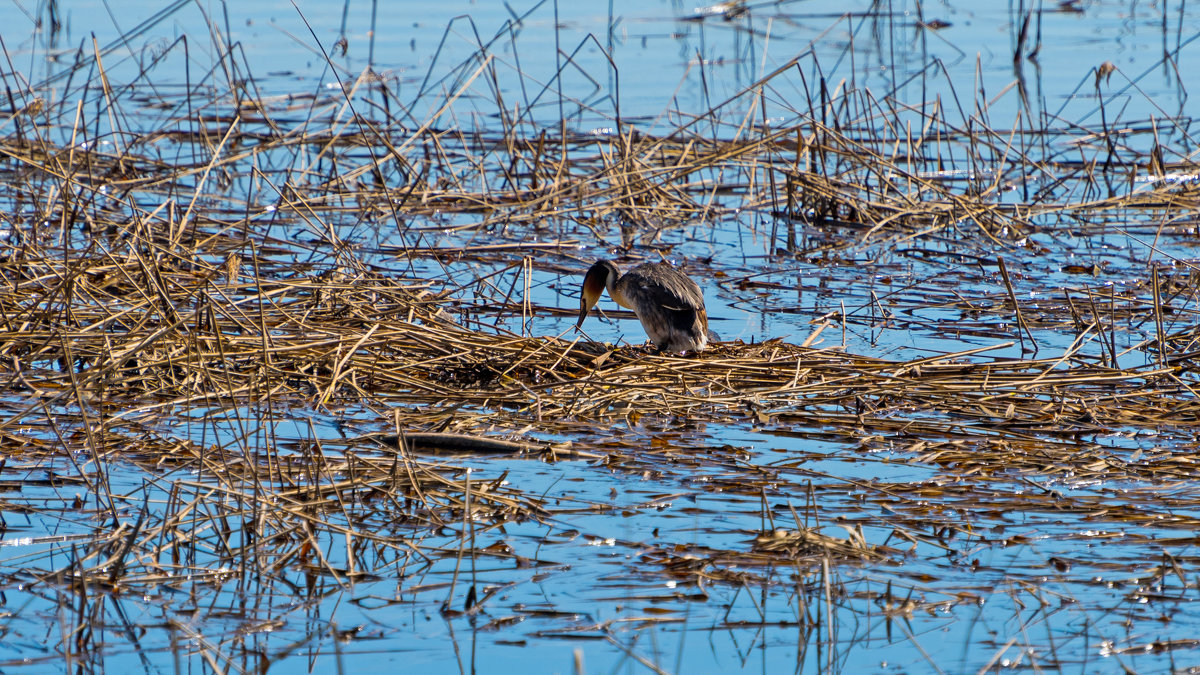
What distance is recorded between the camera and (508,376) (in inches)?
217

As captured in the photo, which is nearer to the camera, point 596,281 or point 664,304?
point 664,304

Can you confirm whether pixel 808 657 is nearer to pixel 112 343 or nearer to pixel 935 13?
pixel 112 343

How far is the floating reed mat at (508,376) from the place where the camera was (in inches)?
197

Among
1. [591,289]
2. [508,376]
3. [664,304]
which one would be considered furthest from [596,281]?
[508,376]

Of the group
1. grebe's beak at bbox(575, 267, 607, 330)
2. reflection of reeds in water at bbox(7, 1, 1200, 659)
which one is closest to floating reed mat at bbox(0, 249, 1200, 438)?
reflection of reeds in water at bbox(7, 1, 1200, 659)

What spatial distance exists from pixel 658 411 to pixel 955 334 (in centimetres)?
192

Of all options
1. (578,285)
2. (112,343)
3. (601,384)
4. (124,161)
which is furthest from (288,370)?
(124,161)

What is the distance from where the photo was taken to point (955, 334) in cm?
645

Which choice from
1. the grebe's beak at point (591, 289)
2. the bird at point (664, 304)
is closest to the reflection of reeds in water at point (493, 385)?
the bird at point (664, 304)

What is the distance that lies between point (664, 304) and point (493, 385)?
35.9 inches

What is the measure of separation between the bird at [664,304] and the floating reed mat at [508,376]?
115 mm

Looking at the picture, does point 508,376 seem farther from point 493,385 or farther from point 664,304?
point 664,304

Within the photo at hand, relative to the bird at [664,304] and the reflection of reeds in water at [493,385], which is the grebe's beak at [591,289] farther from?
the reflection of reeds in water at [493,385]

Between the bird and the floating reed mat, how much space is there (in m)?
0.12
